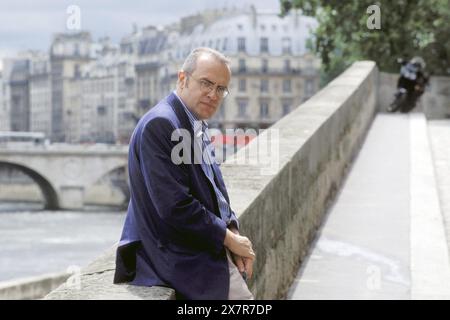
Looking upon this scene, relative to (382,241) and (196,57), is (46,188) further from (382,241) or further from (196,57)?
(196,57)

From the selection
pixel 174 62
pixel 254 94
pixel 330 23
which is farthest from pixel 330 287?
pixel 174 62

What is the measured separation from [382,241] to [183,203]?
4816 mm

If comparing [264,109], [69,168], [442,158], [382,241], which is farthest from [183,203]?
[264,109]

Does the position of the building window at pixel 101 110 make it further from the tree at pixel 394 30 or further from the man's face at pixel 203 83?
the man's face at pixel 203 83

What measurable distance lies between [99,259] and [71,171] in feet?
→ 241

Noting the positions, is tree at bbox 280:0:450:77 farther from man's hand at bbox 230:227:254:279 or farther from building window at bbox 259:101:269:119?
building window at bbox 259:101:269:119

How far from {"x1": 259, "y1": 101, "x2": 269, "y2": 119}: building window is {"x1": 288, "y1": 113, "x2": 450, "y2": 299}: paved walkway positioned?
85.1 metres

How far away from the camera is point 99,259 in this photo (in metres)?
4.00

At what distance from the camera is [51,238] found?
55.1 m

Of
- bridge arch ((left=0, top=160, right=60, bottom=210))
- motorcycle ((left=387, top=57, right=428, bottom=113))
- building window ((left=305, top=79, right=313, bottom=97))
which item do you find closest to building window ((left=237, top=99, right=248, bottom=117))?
building window ((left=305, top=79, right=313, bottom=97))

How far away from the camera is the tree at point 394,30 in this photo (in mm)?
26266

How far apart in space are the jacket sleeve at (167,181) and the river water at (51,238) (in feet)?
→ 119

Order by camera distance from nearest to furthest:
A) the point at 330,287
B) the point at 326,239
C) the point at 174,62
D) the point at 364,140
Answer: the point at 330,287, the point at 326,239, the point at 364,140, the point at 174,62
